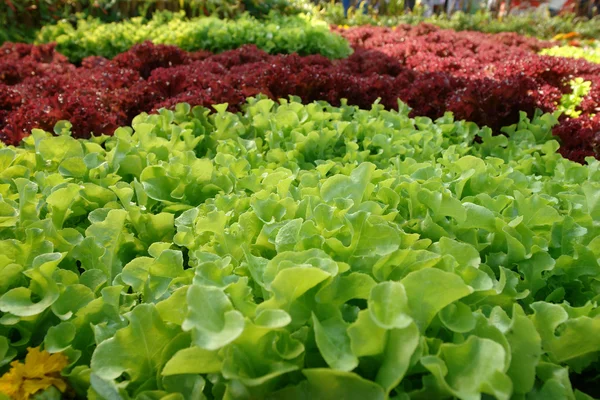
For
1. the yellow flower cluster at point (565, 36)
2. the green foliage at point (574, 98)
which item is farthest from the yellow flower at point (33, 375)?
the yellow flower cluster at point (565, 36)

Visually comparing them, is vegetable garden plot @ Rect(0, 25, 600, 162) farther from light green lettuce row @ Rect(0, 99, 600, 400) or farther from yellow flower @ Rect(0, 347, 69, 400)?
yellow flower @ Rect(0, 347, 69, 400)

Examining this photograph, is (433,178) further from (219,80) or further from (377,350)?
(219,80)

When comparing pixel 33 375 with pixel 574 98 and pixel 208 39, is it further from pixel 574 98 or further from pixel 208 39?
pixel 208 39

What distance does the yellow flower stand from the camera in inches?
41.0

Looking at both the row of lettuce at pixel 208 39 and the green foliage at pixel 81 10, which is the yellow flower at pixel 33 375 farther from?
the green foliage at pixel 81 10

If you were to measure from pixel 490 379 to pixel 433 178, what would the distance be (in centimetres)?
90

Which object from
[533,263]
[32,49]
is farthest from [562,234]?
[32,49]

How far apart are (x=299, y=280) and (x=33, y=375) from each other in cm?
62

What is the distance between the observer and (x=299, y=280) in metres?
0.88

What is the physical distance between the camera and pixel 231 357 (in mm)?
857

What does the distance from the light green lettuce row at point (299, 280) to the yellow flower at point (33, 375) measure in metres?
0.03

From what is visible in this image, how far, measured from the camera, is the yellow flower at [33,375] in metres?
1.04

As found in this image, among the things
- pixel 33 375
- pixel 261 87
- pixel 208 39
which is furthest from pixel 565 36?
pixel 33 375

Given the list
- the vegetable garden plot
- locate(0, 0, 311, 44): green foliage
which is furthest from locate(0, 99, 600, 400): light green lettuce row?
locate(0, 0, 311, 44): green foliage
